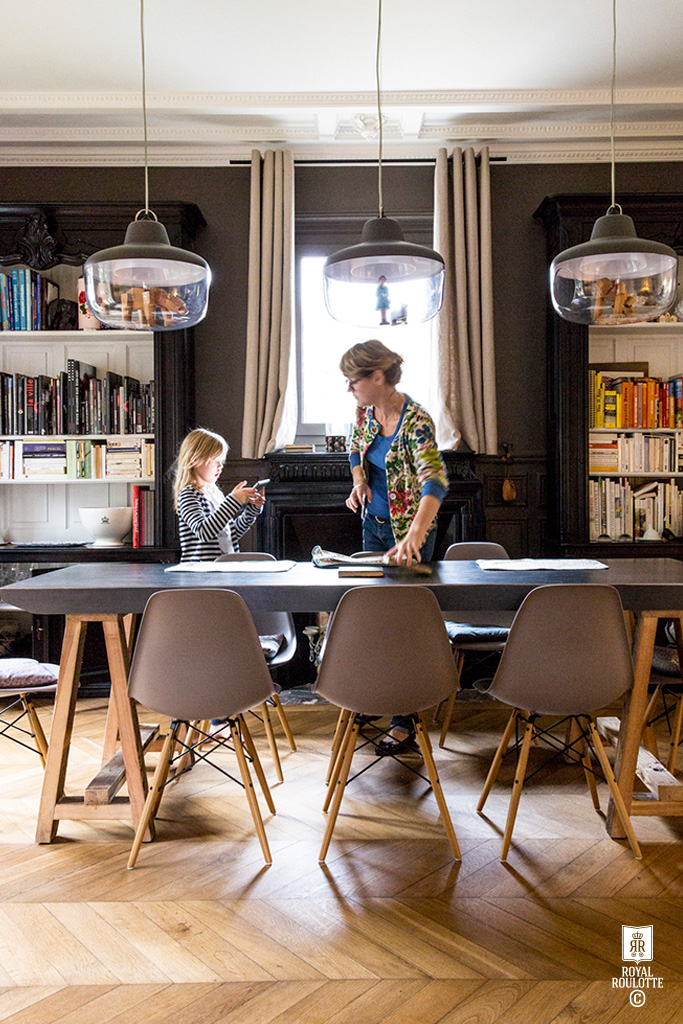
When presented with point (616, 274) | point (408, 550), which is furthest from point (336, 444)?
point (616, 274)

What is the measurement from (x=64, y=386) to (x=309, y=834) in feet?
10.0

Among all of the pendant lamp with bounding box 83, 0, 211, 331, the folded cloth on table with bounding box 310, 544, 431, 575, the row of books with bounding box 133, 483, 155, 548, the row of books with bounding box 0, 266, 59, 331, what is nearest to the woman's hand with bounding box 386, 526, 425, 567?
the folded cloth on table with bounding box 310, 544, 431, 575

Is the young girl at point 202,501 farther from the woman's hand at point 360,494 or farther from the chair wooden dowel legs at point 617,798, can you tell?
the chair wooden dowel legs at point 617,798

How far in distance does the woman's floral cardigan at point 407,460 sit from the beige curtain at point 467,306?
4.34ft

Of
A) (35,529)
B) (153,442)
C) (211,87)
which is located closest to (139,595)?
(153,442)

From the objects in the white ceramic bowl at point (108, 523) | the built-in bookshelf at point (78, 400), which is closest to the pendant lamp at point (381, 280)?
the built-in bookshelf at point (78, 400)

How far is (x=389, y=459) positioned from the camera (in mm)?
3248

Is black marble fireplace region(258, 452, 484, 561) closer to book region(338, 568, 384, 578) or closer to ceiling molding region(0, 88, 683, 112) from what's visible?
book region(338, 568, 384, 578)

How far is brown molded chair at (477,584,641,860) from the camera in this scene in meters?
2.29

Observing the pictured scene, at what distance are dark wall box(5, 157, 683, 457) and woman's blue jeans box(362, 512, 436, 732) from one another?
1.56m

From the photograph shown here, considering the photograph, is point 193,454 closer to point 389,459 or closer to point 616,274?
point 389,459

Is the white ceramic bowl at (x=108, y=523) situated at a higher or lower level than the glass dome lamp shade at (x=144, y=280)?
lower

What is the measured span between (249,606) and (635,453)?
9.71 feet

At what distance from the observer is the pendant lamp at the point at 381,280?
2.61 m
